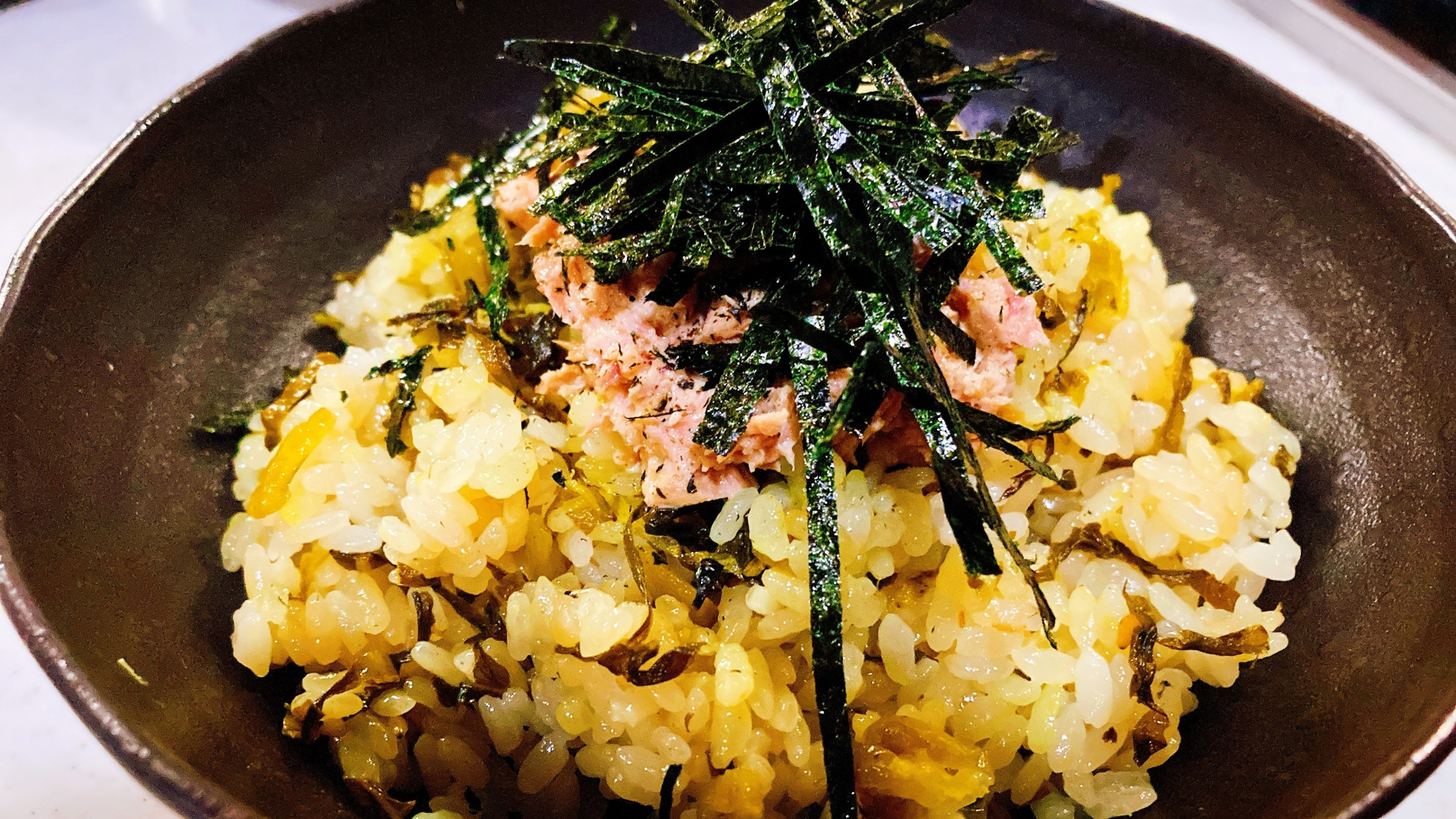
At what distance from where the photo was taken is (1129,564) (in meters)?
1.66

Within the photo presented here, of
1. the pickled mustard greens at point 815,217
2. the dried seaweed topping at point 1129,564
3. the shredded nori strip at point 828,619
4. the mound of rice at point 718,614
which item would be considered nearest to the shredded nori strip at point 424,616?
the mound of rice at point 718,614

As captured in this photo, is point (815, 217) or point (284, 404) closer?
point (815, 217)

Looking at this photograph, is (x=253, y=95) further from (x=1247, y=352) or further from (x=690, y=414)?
(x=1247, y=352)

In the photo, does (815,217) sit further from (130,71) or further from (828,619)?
(130,71)

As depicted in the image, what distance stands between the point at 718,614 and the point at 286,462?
3.18 ft

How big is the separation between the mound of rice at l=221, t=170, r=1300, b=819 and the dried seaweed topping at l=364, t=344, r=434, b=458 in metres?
0.03

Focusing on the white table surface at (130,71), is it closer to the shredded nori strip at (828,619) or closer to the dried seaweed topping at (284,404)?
the dried seaweed topping at (284,404)

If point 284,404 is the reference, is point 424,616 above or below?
below

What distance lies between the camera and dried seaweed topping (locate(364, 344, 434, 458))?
177cm

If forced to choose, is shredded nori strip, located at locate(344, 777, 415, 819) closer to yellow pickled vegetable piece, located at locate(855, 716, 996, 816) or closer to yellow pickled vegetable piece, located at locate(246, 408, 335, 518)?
yellow pickled vegetable piece, located at locate(246, 408, 335, 518)

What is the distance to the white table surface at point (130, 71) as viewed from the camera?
3096mm

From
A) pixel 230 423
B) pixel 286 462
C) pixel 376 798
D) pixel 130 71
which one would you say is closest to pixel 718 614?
pixel 376 798

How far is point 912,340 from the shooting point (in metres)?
1.40

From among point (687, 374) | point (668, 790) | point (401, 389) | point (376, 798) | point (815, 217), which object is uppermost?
point (815, 217)
